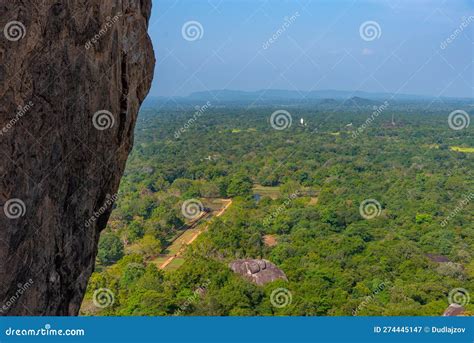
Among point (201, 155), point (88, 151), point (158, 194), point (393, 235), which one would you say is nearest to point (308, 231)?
point (393, 235)

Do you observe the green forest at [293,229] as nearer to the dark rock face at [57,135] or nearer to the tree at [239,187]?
the tree at [239,187]

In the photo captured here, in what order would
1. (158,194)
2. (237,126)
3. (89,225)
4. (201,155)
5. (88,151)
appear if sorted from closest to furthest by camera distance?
(88,151), (89,225), (158,194), (201,155), (237,126)

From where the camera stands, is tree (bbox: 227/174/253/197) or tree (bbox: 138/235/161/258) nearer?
tree (bbox: 138/235/161/258)

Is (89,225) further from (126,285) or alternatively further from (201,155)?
(201,155)

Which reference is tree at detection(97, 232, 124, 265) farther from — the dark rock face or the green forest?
the dark rock face

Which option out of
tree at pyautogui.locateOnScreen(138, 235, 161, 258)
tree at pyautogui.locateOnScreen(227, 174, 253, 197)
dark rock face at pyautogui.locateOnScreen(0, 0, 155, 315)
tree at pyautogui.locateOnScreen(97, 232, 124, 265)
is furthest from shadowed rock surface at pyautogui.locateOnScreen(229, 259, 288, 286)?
tree at pyautogui.locateOnScreen(227, 174, 253, 197)

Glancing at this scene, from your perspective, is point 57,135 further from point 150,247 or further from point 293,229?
point 293,229
